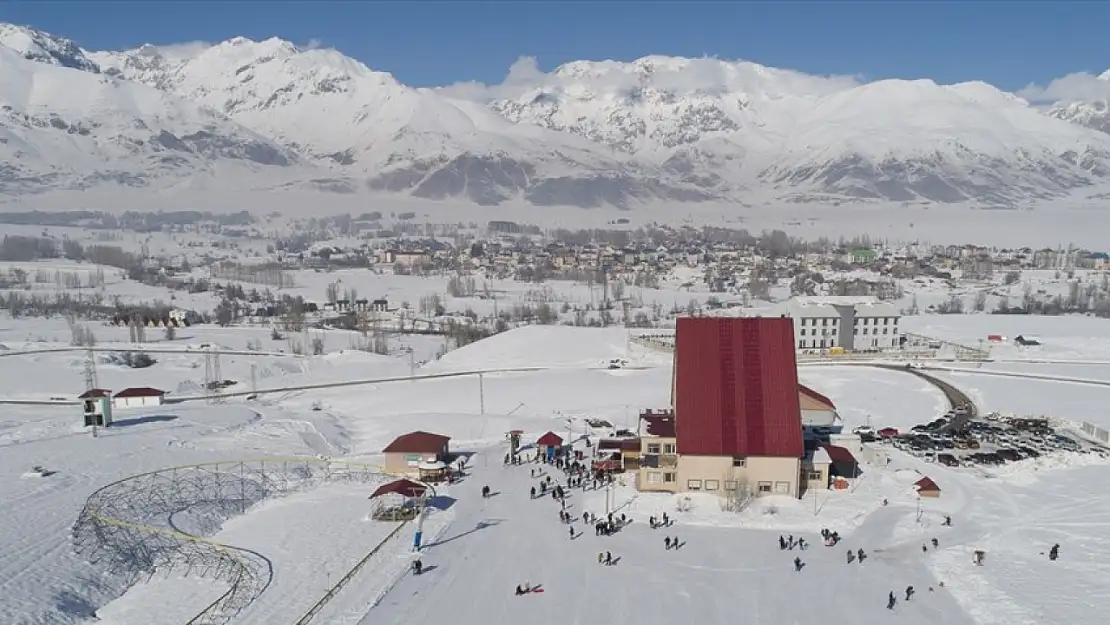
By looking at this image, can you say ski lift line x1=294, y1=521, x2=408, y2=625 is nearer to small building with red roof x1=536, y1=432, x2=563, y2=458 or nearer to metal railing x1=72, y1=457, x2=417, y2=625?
metal railing x1=72, y1=457, x2=417, y2=625

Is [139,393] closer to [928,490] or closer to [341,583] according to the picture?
[341,583]

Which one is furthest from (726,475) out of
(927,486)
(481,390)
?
(481,390)

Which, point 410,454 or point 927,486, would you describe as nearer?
point 927,486

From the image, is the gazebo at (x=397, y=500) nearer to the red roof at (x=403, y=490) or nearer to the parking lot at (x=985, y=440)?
the red roof at (x=403, y=490)

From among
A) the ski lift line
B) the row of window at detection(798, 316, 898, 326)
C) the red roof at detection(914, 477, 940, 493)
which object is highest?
the row of window at detection(798, 316, 898, 326)

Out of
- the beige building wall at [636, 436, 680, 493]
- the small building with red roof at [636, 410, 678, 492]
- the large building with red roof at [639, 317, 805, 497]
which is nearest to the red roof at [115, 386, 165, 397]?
the small building with red roof at [636, 410, 678, 492]

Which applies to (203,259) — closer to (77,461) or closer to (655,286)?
(655,286)

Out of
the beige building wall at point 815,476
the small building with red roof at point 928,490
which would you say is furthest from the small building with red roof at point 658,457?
the small building with red roof at point 928,490
